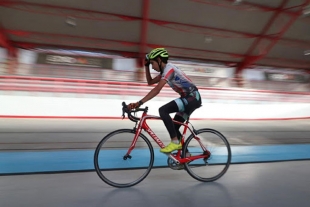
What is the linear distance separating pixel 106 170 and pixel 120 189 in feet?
1.57

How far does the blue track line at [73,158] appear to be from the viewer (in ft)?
10.4

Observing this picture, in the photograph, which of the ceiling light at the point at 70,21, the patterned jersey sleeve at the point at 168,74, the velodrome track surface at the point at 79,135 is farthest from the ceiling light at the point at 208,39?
the patterned jersey sleeve at the point at 168,74

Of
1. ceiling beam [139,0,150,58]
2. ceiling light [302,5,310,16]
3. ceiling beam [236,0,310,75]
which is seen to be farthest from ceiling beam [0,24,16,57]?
ceiling light [302,5,310,16]

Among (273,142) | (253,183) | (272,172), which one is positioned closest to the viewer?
(253,183)

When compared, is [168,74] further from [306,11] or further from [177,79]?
[306,11]

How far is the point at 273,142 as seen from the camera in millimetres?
5254

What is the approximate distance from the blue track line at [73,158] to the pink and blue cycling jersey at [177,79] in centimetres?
121

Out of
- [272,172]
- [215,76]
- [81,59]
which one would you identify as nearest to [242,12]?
[215,76]

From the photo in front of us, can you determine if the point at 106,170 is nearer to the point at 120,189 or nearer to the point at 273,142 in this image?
the point at 120,189

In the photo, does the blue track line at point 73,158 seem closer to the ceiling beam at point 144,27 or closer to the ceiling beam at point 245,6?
the ceiling beam at point 144,27

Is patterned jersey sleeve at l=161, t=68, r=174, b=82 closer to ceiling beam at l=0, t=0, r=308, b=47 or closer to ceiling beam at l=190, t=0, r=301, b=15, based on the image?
ceiling beam at l=0, t=0, r=308, b=47

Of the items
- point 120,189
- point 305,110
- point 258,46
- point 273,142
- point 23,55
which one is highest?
point 258,46

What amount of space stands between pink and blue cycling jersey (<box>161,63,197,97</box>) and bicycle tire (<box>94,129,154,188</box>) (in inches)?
27.4

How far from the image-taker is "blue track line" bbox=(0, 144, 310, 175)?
3.18 metres
